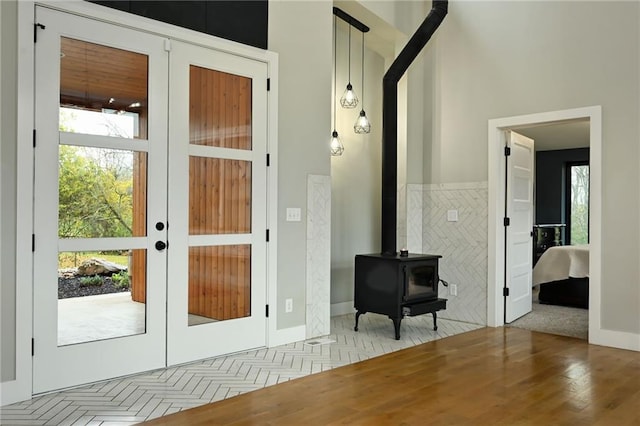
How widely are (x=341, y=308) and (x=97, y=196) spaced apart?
3290 mm

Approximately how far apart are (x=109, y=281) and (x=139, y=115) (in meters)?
1.16

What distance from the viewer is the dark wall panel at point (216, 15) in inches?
139

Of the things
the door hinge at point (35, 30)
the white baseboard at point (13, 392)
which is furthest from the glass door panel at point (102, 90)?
the white baseboard at point (13, 392)

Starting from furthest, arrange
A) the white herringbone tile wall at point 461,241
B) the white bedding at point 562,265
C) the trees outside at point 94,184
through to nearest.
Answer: the white bedding at point 562,265 → the white herringbone tile wall at point 461,241 → the trees outside at point 94,184

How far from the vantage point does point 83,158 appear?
325 centimetres

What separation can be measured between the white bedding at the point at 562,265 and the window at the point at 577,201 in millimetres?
4115

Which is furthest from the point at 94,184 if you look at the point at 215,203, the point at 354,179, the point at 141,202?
the point at 354,179

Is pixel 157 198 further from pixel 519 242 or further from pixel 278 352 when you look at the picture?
pixel 519 242

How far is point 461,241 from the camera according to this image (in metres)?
5.54

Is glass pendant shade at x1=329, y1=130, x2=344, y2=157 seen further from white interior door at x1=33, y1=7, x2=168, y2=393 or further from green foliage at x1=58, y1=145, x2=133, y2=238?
green foliage at x1=58, y1=145, x2=133, y2=238

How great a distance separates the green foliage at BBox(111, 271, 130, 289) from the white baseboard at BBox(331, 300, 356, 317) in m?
2.78

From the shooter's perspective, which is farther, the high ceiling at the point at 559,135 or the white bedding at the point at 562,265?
the high ceiling at the point at 559,135

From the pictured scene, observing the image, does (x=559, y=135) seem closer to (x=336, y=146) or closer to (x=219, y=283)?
(x=336, y=146)

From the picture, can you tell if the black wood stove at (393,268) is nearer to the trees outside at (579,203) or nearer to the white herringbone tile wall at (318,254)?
the white herringbone tile wall at (318,254)
